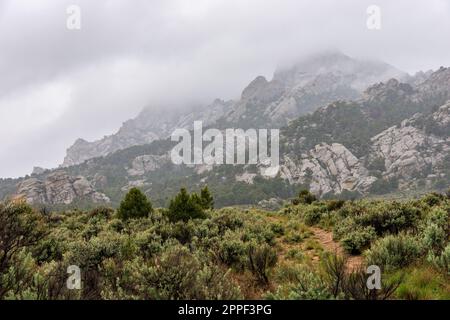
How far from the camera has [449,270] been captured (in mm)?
7859

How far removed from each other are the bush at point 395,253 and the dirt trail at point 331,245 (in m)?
1.55

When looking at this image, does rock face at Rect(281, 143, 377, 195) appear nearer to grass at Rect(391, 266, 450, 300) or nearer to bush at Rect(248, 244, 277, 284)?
bush at Rect(248, 244, 277, 284)

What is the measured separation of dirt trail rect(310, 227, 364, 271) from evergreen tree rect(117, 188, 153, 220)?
11.4 meters

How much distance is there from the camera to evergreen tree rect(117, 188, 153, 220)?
959 inches

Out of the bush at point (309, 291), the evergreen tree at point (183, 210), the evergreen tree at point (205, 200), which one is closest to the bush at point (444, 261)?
the bush at point (309, 291)

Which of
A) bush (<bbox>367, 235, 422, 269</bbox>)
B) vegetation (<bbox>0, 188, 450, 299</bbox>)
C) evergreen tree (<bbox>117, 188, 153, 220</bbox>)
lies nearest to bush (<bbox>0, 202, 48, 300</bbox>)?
vegetation (<bbox>0, 188, 450, 299</bbox>)

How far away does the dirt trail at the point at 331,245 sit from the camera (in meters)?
11.9

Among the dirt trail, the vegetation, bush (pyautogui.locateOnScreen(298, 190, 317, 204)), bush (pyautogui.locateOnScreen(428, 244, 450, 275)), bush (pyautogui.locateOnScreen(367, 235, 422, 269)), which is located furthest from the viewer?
bush (pyautogui.locateOnScreen(298, 190, 317, 204))

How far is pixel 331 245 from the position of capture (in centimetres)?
1595

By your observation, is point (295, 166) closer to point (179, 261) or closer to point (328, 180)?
point (328, 180)

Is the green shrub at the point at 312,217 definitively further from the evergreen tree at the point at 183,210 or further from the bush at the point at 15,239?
the bush at the point at 15,239

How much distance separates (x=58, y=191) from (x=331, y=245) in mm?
179292
